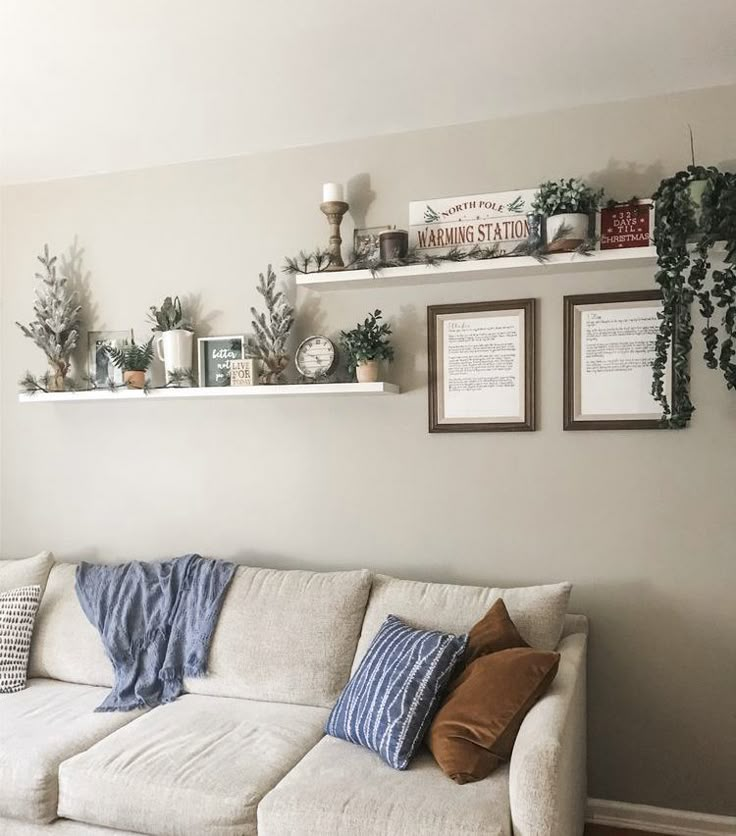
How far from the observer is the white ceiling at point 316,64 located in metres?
2.10

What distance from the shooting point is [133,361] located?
3197mm

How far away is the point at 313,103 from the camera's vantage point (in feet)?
8.82

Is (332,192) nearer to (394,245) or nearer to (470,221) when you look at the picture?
(394,245)

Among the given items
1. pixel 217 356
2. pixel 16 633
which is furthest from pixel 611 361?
pixel 16 633

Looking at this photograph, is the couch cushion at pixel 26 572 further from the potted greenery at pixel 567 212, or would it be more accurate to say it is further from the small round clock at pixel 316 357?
the potted greenery at pixel 567 212

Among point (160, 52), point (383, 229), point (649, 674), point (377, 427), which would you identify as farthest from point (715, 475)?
point (160, 52)

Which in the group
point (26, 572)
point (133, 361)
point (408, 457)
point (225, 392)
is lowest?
point (26, 572)

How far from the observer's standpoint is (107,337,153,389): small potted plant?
3.17m

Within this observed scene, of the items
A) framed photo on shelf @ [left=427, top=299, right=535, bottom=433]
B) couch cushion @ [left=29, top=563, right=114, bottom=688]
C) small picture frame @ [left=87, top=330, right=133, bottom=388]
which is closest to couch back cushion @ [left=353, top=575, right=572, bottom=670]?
framed photo on shelf @ [left=427, top=299, right=535, bottom=433]

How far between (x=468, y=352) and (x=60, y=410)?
1.86 m

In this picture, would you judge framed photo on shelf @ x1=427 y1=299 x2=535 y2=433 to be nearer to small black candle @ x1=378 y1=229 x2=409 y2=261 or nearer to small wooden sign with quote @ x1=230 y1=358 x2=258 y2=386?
small black candle @ x1=378 y1=229 x2=409 y2=261

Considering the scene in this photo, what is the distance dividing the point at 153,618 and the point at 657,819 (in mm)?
1915

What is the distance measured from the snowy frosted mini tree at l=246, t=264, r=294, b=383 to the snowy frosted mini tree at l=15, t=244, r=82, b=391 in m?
0.87

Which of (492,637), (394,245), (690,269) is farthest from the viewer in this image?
(394,245)
